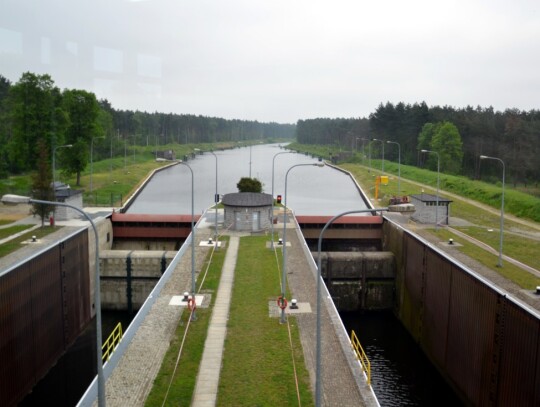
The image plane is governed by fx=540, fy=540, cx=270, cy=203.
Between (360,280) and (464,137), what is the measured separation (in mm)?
54563

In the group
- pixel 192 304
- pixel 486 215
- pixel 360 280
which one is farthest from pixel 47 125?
pixel 486 215

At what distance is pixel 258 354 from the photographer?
17.5m

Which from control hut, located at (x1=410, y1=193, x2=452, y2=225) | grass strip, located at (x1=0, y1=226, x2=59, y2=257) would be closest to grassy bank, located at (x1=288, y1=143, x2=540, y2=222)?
control hut, located at (x1=410, y1=193, x2=452, y2=225)

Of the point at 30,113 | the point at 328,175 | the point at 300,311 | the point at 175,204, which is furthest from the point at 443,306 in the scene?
the point at 328,175

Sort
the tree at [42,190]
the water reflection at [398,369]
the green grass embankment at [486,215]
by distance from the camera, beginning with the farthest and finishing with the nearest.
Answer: the tree at [42,190] < the green grass embankment at [486,215] < the water reflection at [398,369]

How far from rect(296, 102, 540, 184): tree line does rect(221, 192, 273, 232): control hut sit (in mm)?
37529

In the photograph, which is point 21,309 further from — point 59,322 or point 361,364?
point 361,364

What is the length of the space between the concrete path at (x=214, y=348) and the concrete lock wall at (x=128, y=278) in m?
7.29

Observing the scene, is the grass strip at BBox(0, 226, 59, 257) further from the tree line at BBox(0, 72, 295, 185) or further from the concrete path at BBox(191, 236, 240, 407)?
the concrete path at BBox(191, 236, 240, 407)

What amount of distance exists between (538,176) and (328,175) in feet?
127

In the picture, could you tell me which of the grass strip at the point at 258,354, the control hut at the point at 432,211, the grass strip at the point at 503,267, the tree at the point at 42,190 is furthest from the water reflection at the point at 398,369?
the tree at the point at 42,190

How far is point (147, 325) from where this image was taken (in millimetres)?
19750

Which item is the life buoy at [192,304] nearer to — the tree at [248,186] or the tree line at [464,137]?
the tree at [248,186]

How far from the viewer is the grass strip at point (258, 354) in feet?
49.0
